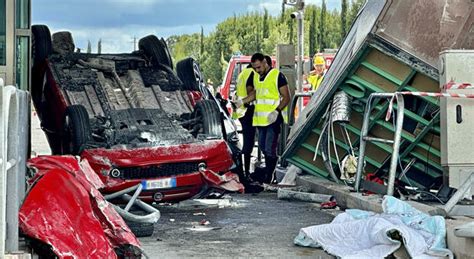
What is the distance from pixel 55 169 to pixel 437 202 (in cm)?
387

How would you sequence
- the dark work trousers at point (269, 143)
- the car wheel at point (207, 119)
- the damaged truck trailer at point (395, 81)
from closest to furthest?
the damaged truck trailer at point (395, 81) → the car wheel at point (207, 119) → the dark work trousers at point (269, 143)

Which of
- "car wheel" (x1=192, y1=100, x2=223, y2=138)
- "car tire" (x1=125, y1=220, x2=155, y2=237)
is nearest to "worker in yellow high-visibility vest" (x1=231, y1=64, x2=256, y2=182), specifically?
"car wheel" (x1=192, y1=100, x2=223, y2=138)

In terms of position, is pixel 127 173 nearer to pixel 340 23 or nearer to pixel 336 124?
A: pixel 336 124

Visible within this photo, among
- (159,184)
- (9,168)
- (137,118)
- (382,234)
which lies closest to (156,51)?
(137,118)

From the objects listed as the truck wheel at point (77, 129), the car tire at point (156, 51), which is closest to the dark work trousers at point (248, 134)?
the car tire at point (156, 51)

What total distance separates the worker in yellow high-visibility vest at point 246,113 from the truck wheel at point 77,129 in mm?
3724

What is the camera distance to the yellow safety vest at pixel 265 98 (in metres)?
12.5

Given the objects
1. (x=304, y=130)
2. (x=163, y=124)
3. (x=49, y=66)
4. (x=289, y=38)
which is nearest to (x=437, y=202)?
(x=304, y=130)

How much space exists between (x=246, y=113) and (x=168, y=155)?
368 centimetres

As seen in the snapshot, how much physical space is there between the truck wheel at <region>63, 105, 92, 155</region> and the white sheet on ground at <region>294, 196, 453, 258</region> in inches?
115

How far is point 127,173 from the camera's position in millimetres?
9078

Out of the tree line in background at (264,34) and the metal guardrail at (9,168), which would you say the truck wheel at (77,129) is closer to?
the metal guardrail at (9,168)

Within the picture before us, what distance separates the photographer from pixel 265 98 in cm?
1254

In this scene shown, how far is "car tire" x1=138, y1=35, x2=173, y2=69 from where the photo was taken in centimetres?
1141
